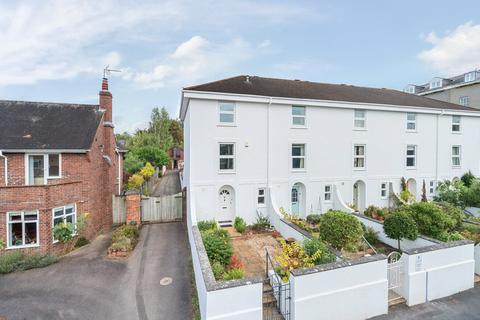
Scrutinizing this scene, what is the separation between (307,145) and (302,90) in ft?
14.7

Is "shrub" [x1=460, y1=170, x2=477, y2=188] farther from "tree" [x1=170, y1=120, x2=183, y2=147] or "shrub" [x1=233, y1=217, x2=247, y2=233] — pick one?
"tree" [x1=170, y1=120, x2=183, y2=147]

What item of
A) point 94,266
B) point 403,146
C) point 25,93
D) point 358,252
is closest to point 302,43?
point 403,146

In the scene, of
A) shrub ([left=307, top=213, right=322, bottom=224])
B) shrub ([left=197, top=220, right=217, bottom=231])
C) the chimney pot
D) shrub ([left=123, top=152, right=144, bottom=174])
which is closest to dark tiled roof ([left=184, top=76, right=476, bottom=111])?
the chimney pot

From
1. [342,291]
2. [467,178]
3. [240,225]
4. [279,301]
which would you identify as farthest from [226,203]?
[467,178]

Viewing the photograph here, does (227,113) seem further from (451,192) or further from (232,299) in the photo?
(451,192)

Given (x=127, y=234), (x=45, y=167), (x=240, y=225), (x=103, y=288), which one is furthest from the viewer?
(x=240, y=225)

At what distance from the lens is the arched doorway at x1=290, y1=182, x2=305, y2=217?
15881 mm

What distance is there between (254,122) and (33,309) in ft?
40.7

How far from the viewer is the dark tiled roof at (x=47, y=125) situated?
1323 cm

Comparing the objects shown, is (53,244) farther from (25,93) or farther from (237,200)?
(25,93)

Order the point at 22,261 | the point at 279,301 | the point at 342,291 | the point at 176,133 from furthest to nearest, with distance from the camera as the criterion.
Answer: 1. the point at 176,133
2. the point at 22,261
3. the point at 279,301
4. the point at 342,291

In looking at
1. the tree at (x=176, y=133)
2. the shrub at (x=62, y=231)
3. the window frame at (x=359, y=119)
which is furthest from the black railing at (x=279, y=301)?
the tree at (x=176, y=133)

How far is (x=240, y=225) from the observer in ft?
44.4

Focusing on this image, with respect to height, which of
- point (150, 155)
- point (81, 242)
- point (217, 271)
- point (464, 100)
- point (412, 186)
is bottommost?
point (81, 242)
